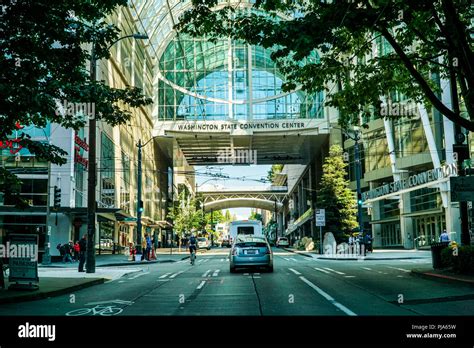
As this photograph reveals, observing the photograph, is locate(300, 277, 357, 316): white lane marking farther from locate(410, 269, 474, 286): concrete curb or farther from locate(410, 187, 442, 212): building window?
locate(410, 187, 442, 212): building window

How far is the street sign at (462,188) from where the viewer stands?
1351cm

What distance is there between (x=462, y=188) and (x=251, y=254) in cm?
976

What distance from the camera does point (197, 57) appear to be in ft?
220

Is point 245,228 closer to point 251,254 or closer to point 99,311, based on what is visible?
point 251,254

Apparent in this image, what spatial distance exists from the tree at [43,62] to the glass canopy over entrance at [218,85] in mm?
50299

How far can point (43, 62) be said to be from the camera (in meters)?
12.8

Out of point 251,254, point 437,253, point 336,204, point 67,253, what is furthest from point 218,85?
point 437,253

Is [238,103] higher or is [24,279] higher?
[238,103]

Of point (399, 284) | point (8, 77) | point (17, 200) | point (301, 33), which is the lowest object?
point (399, 284)

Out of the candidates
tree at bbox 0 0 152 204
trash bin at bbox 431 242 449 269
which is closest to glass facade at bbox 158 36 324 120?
trash bin at bbox 431 242 449 269
